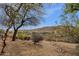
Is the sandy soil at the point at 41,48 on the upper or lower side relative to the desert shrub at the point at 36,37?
lower

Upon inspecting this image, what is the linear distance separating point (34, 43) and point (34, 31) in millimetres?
119

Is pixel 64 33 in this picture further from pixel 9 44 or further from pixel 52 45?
pixel 9 44

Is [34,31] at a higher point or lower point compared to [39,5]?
lower

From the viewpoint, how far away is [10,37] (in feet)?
6.92

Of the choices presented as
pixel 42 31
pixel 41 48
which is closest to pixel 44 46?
pixel 41 48

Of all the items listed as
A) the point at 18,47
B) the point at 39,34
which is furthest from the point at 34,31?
the point at 18,47

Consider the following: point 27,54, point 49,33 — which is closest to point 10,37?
point 27,54

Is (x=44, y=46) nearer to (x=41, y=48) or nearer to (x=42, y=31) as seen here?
(x=41, y=48)

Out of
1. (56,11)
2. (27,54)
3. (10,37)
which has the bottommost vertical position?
(27,54)

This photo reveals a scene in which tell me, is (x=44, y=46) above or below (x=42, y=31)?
below

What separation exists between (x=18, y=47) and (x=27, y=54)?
114 mm

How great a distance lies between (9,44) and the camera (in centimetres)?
212

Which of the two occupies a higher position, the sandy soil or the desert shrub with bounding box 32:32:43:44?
the desert shrub with bounding box 32:32:43:44

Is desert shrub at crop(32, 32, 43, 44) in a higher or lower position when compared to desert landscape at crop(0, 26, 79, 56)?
higher
